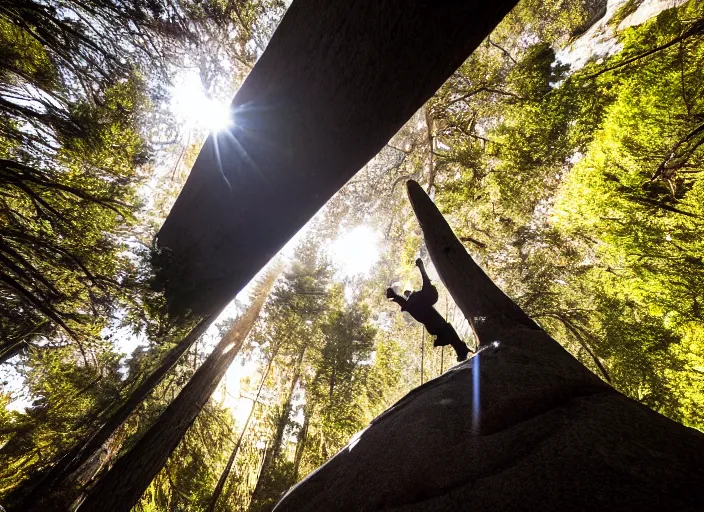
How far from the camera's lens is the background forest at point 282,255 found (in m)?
1.79

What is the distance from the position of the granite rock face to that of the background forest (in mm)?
1440

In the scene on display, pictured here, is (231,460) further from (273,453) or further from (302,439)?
(302,439)

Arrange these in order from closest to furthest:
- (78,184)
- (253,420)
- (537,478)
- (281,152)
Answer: (537,478)
(281,152)
(78,184)
(253,420)

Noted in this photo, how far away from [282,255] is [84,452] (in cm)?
1190

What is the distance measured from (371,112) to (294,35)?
1.74 ft

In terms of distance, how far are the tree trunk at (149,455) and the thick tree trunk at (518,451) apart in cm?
122

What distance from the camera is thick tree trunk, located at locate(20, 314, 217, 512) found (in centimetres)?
132

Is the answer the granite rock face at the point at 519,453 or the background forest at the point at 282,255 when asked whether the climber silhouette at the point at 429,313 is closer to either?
the granite rock face at the point at 519,453

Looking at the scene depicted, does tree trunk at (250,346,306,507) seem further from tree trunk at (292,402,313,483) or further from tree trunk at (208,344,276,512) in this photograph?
tree trunk at (208,344,276,512)

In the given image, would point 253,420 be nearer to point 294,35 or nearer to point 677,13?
point 294,35

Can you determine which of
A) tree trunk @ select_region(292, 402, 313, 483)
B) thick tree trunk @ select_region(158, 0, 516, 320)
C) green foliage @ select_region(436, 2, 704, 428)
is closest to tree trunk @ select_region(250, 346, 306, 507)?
tree trunk @ select_region(292, 402, 313, 483)

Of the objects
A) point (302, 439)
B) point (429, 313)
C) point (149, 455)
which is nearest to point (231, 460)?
→ point (302, 439)

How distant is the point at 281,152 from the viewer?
1.41 m

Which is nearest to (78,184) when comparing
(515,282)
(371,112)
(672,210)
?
(371,112)
